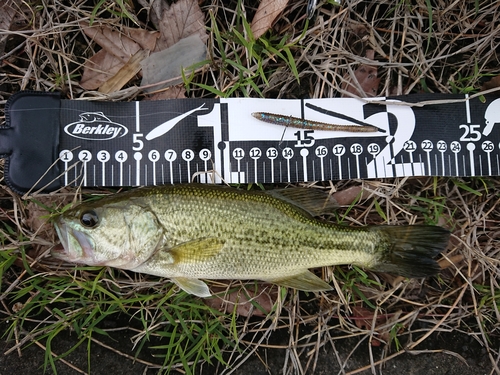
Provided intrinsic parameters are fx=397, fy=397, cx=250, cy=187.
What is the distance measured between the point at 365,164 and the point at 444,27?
4.61 ft

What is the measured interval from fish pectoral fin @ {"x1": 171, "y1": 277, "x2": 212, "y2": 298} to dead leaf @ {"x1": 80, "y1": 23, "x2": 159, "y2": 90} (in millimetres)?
1758

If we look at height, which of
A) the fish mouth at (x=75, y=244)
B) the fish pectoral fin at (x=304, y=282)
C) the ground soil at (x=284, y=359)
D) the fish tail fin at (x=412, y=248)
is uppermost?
the fish mouth at (x=75, y=244)

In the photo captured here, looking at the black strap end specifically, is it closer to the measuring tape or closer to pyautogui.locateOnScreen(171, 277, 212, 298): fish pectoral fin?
the measuring tape

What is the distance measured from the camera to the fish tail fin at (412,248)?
9.95ft

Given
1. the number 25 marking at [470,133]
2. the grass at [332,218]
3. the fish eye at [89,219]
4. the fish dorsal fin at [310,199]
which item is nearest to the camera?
the fish eye at [89,219]

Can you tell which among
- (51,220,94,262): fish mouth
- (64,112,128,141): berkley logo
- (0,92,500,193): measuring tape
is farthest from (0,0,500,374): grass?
(51,220,94,262): fish mouth

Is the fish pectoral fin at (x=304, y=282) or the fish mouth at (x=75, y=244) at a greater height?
the fish mouth at (x=75, y=244)

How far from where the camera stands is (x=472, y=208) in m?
3.41

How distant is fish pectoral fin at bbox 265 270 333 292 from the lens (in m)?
3.05

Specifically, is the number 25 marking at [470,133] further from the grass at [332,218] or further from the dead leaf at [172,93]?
the dead leaf at [172,93]

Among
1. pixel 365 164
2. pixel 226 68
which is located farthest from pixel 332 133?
pixel 226 68

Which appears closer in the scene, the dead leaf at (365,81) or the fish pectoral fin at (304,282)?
the fish pectoral fin at (304,282)

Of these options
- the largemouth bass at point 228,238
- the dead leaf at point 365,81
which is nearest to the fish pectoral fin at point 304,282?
the largemouth bass at point 228,238

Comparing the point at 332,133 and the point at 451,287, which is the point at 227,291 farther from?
the point at 451,287
